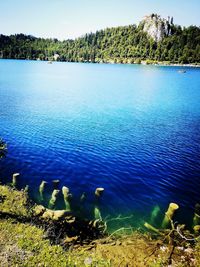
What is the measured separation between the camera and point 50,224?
715 inches

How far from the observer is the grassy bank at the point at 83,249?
14.1 m

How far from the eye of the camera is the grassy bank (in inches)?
554

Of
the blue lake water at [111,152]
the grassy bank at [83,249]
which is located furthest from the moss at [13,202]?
the blue lake water at [111,152]

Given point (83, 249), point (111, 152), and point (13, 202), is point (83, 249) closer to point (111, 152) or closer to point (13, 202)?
point (13, 202)

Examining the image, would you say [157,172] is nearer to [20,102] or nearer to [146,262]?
[146,262]

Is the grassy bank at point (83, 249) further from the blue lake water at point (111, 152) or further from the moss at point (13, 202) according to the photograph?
the blue lake water at point (111, 152)

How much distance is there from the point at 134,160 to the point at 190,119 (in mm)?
31670

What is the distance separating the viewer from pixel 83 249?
52.3ft

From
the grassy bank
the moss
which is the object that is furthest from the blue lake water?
the grassy bank

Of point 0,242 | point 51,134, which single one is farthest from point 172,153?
point 0,242

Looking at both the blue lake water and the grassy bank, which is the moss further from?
the blue lake water

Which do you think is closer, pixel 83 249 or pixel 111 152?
pixel 83 249

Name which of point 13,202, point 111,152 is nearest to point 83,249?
point 13,202

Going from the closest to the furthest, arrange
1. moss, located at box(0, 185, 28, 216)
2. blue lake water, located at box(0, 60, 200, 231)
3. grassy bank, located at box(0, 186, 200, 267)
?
grassy bank, located at box(0, 186, 200, 267) → moss, located at box(0, 185, 28, 216) → blue lake water, located at box(0, 60, 200, 231)
